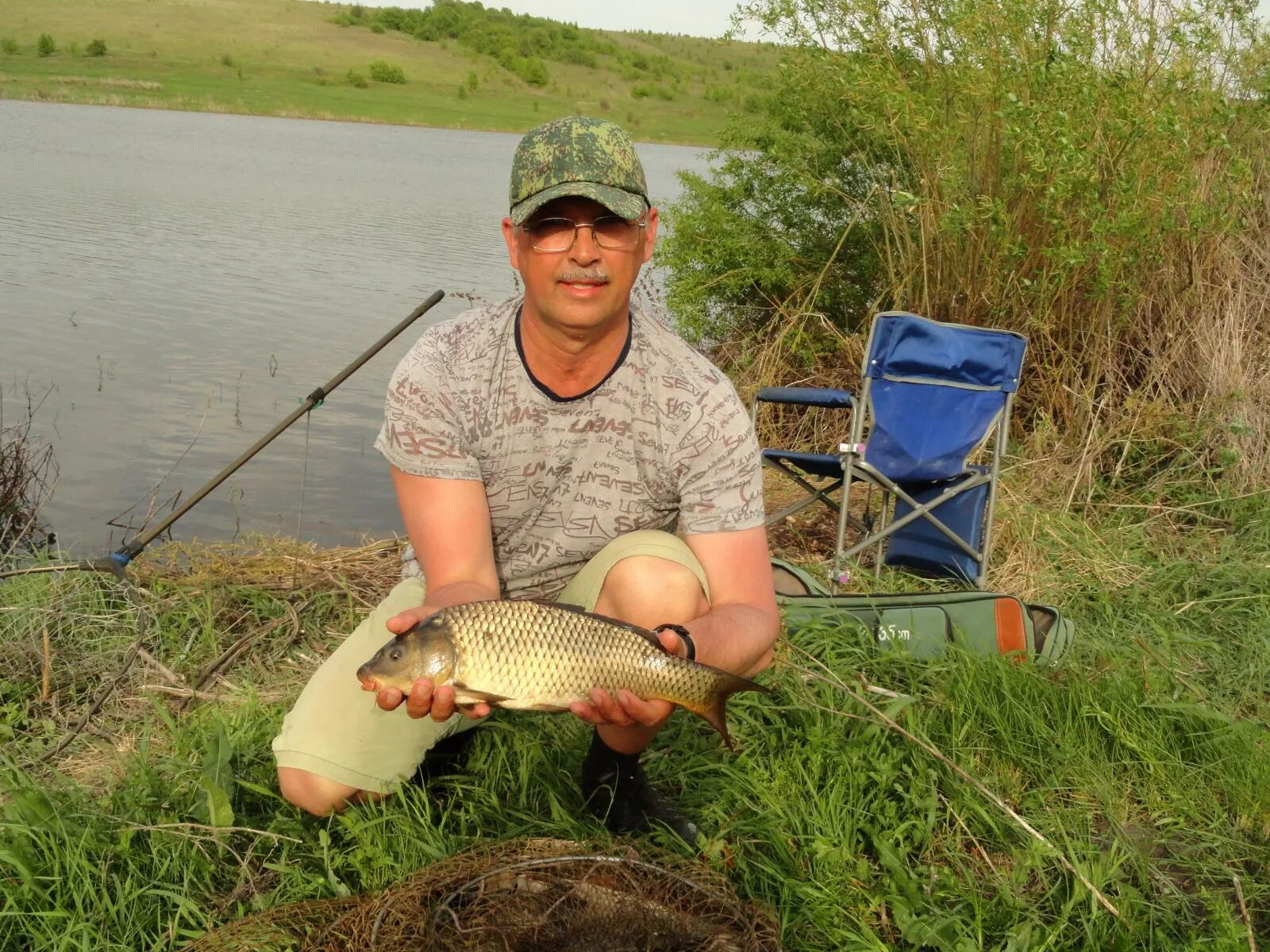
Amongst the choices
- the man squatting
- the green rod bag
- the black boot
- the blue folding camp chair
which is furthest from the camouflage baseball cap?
the blue folding camp chair

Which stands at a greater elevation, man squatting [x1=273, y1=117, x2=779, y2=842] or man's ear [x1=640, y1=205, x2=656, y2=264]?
man's ear [x1=640, y1=205, x2=656, y2=264]

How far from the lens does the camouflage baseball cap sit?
2.35 metres

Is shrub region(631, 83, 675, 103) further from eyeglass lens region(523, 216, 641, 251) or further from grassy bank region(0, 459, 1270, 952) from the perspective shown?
eyeglass lens region(523, 216, 641, 251)

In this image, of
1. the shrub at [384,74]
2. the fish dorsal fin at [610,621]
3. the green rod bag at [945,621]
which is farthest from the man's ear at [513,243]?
the shrub at [384,74]

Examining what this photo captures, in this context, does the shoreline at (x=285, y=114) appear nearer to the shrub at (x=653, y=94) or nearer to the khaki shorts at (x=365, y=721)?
the shrub at (x=653, y=94)

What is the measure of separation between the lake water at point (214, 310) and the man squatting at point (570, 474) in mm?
3690

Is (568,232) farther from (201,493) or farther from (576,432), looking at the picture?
(201,493)

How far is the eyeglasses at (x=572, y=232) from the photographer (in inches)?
94.5

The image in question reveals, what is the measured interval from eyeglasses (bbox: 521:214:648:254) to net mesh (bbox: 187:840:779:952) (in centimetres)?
114

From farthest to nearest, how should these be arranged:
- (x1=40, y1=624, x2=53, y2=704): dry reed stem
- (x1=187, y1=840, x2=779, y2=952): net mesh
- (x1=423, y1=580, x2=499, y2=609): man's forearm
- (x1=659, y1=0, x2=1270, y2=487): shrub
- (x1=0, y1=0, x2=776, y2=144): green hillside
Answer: (x1=0, y1=0, x2=776, y2=144): green hillside < (x1=659, y1=0, x2=1270, y2=487): shrub < (x1=40, y1=624, x2=53, y2=704): dry reed stem < (x1=423, y1=580, x2=499, y2=609): man's forearm < (x1=187, y1=840, x2=779, y2=952): net mesh

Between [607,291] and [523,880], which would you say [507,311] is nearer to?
[607,291]

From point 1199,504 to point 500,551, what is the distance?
12.2 feet

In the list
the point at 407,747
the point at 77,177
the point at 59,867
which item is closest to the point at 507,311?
the point at 407,747

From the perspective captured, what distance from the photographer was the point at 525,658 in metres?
2.03
